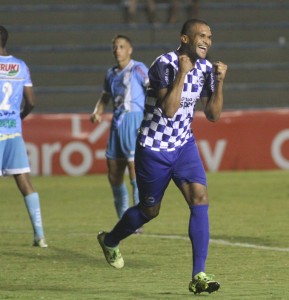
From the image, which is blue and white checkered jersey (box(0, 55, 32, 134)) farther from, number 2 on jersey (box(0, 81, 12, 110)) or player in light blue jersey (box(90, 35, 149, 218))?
player in light blue jersey (box(90, 35, 149, 218))

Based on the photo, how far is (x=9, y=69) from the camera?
1084 cm

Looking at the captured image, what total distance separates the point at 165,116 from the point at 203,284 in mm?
1312

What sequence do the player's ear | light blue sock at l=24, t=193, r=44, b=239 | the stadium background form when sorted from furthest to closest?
the stadium background < light blue sock at l=24, t=193, r=44, b=239 < the player's ear

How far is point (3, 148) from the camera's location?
1081 cm

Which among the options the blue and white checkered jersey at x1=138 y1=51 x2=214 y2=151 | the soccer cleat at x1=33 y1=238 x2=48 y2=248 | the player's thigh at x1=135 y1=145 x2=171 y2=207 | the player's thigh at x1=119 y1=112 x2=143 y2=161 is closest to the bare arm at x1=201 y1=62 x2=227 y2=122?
the blue and white checkered jersey at x1=138 y1=51 x2=214 y2=151

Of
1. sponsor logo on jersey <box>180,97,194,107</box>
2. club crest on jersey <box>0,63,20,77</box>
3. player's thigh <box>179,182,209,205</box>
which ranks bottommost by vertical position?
player's thigh <box>179,182,209,205</box>

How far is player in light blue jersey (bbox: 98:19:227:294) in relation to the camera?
8.08m

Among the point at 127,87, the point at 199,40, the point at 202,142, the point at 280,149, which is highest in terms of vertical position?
the point at 199,40

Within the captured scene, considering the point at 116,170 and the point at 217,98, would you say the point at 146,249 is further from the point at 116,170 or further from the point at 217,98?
the point at 217,98

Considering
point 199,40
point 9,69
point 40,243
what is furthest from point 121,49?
point 199,40

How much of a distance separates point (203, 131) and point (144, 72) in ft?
24.7

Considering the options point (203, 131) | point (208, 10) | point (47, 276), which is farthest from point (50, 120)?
point (47, 276)

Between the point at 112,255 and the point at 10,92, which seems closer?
the point at 112,255

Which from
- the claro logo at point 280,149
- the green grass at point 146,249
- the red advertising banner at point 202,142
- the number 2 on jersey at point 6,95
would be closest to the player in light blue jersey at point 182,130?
the green grass at point 146,249
